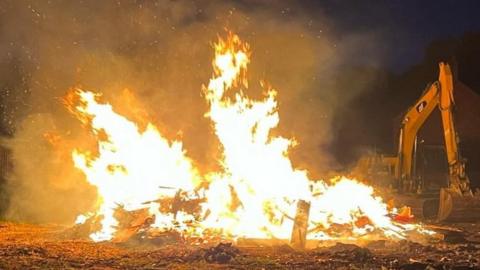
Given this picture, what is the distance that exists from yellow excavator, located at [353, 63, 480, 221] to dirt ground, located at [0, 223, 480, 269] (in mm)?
2955

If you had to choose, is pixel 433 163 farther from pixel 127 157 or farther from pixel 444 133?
pixel 127 157

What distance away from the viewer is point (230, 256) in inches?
385

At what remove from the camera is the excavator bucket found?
579 inches

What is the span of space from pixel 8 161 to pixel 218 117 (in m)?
7.12

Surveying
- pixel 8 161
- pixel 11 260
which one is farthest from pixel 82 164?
pixel 11 260

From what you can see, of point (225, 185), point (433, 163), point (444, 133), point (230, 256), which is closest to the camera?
point (230, 256)

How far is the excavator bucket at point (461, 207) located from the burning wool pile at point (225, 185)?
1.47 meters

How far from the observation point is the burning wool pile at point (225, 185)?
12492mm

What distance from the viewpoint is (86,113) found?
46.4ft

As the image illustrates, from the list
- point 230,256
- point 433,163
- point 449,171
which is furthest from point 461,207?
point 433,163

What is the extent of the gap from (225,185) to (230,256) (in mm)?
3503

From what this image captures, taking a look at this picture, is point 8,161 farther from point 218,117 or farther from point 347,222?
point 347,222

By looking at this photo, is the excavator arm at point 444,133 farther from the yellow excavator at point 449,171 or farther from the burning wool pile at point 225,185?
the burning wool pile at point 225,185

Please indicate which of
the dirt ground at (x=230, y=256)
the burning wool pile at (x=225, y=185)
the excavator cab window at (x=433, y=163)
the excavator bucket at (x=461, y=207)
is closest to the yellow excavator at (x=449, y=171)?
the excavator bucket at (x=461, y=207)
